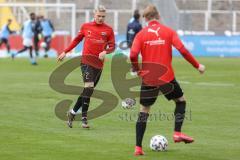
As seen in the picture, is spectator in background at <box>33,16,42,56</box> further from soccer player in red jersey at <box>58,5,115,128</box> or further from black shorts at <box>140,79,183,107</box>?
black shorts at <box>140,79,183,107</box>

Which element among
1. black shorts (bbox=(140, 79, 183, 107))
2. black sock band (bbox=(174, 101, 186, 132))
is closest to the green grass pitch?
black sock band (bbox=(174, 101, 186, 132))

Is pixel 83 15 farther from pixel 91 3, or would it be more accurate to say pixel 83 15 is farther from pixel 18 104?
pixel 18 104

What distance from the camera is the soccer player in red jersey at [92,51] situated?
16141mm

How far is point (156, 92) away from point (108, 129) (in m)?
3.06

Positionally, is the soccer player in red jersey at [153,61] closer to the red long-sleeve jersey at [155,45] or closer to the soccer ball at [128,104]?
the red long-sleeve jersey at [155,45]

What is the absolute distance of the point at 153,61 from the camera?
12.7 meters

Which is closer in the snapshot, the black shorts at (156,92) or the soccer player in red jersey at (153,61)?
the soccer player in red jersey at (153,61)

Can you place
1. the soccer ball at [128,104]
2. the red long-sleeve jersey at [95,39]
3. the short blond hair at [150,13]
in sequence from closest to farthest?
the short blond hair at [150,13] < the red long-sleeve jersey at [95,39] < the soccer ball at [128,104]

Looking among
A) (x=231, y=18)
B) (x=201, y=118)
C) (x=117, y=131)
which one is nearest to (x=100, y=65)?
Answer: (x=117, y=131)

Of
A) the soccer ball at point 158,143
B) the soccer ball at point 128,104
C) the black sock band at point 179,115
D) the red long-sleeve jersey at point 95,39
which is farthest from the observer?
the soccer ball at point 128,104

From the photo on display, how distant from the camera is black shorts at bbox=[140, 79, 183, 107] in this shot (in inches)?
500

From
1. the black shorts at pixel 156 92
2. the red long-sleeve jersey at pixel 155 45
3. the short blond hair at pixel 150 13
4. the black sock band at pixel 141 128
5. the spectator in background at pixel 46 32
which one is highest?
the short blond hair at pixel 150 13

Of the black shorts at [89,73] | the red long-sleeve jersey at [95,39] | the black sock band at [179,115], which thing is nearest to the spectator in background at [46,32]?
the red long-sleeve jersey at [95,39]

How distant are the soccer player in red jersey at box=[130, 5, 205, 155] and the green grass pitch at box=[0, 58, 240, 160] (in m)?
0.64
